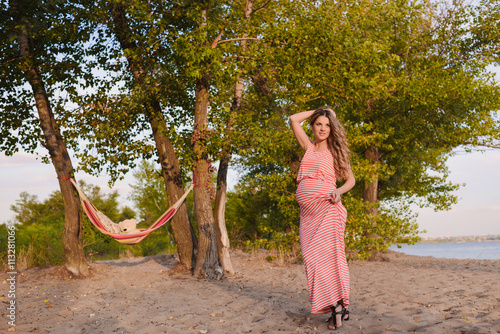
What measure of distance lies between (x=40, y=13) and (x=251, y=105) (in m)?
4.71

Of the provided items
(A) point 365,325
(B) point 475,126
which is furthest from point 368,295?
(B) point 475,126

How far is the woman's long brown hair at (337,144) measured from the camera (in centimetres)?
429

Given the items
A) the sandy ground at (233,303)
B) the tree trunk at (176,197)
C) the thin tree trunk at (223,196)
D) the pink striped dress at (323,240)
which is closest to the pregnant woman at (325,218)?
the pink striped dress at (323,240)

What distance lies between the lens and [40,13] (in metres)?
8.26

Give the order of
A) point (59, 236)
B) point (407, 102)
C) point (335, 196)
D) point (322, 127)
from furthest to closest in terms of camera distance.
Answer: point (59, 236) → point (407, 102) → point (322, 127) → point (335, 196)

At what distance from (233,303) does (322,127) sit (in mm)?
2847

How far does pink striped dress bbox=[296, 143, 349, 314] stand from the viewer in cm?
412

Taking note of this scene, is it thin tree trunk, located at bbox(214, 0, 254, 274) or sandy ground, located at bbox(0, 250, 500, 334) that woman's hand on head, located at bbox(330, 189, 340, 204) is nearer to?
sandy ground, located at bbox(0, 250, 500, 334)

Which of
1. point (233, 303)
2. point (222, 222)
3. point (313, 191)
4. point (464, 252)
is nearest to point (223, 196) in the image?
point (222, 222)

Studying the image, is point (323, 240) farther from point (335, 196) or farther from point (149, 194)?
point (149, 194)

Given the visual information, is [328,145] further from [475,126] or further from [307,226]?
[475,126]

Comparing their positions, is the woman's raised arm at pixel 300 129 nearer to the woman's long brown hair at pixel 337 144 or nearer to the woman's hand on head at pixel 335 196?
Result: the woman's long brown hair at pixel 337 144

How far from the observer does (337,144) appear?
14.1 ft

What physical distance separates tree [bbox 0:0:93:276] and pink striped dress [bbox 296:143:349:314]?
6.06 meters
